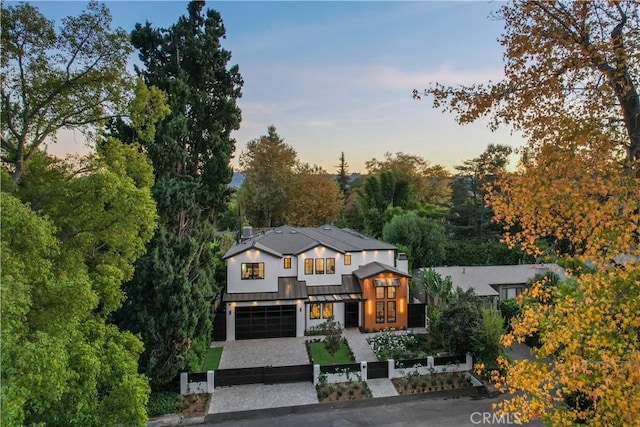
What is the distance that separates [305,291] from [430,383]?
7548 mm

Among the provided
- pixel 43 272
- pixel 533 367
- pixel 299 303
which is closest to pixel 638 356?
pixel 533 367

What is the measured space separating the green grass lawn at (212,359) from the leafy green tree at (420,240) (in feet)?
55.3

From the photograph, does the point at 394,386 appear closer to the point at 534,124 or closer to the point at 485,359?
the point at 485,359

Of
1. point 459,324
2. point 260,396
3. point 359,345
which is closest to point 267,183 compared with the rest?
point 359,345

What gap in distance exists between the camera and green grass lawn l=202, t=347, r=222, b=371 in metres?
14.5

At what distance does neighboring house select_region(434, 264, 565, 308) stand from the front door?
19.4 ft

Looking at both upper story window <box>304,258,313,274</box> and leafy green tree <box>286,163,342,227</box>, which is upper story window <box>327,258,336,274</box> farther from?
leafy green tree <box>286,163,342,227</box>

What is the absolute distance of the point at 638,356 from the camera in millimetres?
4223

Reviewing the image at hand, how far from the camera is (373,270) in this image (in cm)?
1895

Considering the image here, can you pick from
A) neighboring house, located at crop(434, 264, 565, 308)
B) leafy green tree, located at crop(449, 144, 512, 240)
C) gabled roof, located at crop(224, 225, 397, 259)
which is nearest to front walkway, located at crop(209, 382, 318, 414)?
gabled roof, located at crop(224, 225, 397, 259)

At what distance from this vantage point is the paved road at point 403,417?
10906mm

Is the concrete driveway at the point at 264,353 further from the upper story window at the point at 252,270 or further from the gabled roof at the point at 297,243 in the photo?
the gabled roof at the point at 297,243

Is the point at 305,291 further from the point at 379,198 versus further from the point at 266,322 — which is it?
the point at 379,198

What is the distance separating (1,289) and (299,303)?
565 inches
